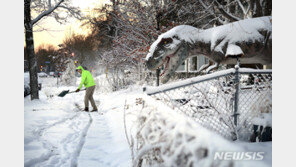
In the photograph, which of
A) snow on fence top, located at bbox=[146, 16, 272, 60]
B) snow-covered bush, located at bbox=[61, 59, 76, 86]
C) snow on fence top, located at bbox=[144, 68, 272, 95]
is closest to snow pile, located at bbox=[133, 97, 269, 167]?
snow on fence top, located at bbox=[144, 68, 272, 95]

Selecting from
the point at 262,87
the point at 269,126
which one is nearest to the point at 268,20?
the point at 262,87

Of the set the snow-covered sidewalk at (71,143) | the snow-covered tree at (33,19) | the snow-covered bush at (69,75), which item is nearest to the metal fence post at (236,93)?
the snow-covered sidewalk at (71,143)

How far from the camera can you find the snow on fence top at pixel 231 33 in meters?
3.01

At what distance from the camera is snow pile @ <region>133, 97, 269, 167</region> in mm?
820

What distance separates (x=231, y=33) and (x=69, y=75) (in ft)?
51.0

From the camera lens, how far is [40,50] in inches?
176

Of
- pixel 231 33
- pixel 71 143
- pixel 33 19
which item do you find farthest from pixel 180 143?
pixel 33 19

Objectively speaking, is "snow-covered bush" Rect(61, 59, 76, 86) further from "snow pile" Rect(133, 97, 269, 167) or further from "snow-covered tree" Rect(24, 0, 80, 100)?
"snow pile" Rect(133, 97, 269, 167)

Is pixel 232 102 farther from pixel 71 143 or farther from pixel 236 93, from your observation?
pixel 71 143

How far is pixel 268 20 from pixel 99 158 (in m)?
3.59

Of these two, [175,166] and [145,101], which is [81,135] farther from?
[175,166]

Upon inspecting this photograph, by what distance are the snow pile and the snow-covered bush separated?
16.2m

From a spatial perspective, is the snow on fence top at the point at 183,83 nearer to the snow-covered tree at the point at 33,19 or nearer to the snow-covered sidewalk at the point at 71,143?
the snow-covered sidewalk at the point at 71,143

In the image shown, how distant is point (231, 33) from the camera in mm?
3236
